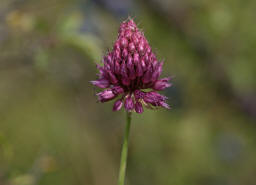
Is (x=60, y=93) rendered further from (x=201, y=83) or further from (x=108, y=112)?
(x=201, y=83)

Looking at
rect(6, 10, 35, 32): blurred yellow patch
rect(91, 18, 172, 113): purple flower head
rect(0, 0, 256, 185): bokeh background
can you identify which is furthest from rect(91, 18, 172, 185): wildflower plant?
rect(0, 0, 256, 185): bokeh background

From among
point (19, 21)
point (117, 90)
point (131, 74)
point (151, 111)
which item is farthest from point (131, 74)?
point (151, 111)

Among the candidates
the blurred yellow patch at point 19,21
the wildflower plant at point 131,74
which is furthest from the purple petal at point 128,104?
the blurred yellow patch at point 19,21

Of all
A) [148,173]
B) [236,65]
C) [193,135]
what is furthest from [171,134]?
[236,65]

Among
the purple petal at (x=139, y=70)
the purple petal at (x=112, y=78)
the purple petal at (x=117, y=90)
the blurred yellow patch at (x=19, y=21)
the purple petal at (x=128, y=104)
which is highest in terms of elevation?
the blurred yellow patch at (x=19, y=21)

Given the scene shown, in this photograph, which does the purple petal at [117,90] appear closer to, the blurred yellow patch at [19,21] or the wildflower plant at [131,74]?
the wildflower plant at [131,74]

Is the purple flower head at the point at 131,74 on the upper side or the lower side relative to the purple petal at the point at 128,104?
upper

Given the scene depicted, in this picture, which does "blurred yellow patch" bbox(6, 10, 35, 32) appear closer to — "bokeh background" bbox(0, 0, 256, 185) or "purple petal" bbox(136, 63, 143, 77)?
"bokeh background" bbox(0, 0, 256, 185)
